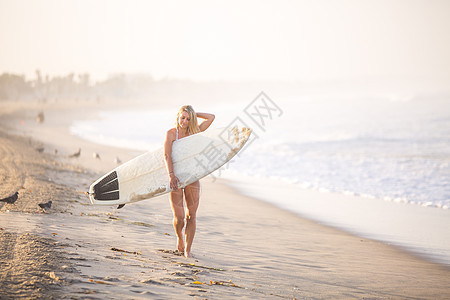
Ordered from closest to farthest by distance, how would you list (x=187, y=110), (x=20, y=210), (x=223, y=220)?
(x=187, y=110)
(x=20, y=210)
(x=223, y=220)

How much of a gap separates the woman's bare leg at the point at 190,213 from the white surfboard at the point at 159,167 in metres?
0.32

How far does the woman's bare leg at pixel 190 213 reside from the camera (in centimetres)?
402

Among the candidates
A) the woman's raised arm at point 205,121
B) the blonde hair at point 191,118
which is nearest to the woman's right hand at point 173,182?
the blonde hair at point 191,118

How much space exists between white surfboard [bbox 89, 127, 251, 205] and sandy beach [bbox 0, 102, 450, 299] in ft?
1.42

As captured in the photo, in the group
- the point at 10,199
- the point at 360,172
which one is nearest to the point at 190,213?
the point at 10,199

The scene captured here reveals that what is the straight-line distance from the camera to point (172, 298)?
2.85 m

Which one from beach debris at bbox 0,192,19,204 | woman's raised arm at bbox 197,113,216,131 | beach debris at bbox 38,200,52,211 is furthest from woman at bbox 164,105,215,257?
beach debris at bbox 0,192,19,204

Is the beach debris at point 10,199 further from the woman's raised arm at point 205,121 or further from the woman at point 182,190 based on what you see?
the woman's raised arm at point 205,121

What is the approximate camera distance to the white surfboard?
444 centimetres

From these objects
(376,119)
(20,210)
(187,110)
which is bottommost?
(20,210)

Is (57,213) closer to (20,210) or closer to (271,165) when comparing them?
(20,210)

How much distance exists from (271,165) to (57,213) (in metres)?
8.60

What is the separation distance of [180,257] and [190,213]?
0.42 metres

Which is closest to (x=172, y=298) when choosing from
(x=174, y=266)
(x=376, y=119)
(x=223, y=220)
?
(x=174, y=266)
